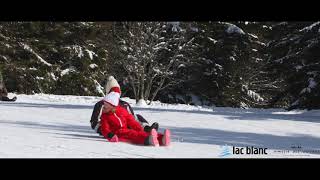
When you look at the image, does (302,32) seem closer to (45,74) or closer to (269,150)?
(269,150)

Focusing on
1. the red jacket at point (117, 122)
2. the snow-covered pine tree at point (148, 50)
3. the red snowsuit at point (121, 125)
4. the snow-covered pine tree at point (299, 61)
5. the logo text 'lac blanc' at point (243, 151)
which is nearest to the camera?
the logo text 'lac blanc' at point (243, 151)

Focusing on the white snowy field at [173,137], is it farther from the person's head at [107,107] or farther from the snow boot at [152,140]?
the person's head at [107,107]

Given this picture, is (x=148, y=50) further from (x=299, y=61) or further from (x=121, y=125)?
(x=121, y=125)

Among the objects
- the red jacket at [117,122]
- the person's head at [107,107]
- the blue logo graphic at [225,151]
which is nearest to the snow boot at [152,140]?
the red jacket at [117,122]

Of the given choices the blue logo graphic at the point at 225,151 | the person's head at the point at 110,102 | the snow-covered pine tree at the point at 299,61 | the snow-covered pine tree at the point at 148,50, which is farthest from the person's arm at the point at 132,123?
the snow-covered pine tree at the point at 148,50

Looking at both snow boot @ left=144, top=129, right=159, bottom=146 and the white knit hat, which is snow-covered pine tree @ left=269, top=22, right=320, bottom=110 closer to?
the white knit hat

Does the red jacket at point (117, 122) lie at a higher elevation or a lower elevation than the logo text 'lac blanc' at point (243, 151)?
higher

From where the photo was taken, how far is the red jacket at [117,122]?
924 cm

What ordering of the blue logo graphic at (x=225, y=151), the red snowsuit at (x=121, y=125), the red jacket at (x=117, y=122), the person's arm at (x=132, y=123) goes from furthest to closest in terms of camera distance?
the person's arm at (x=132, y=123), the red jacket at (x=117, y=122), the red snowsuit at (x=121, y=125), the blue logo graphic at (x=225, y=151)

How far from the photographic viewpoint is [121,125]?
30.2 feet

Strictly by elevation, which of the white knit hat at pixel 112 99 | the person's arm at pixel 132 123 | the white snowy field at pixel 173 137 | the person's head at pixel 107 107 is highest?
the white knit hat at pixel 112 99

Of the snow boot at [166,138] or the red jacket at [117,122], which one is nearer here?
the snow boot at [166,138]

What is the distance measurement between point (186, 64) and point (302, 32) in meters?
13.5

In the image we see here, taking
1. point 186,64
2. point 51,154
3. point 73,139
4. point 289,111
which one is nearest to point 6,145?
point 51,154
